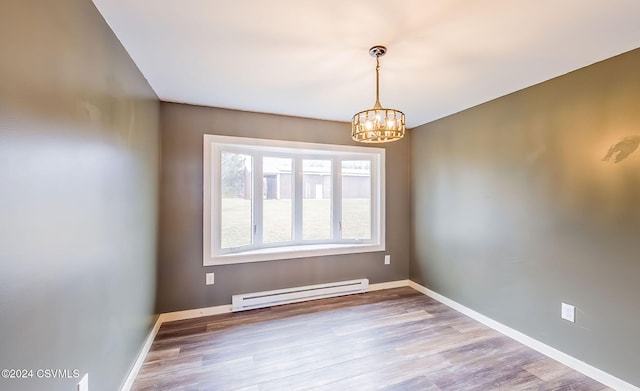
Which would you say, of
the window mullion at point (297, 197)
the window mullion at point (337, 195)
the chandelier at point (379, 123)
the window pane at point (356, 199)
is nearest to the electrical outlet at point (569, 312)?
the chandelier at point (379, 123)

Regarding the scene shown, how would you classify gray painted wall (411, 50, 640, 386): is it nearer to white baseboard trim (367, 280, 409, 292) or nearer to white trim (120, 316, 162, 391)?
white baseboard trim (367, 280, 409, 292)

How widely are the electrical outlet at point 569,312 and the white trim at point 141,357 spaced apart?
3.24 meters

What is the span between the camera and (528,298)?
239 cm

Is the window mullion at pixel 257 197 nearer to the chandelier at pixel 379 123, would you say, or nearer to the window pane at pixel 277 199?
the window pane at pixel 277 199

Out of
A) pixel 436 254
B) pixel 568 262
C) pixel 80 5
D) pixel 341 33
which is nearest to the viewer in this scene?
pixel 80 5

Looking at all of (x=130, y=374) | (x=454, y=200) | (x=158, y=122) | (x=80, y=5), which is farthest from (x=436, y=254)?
(x=80, y=5)

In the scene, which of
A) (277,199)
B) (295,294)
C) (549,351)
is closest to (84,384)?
(295,294)

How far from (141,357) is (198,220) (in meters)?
1.28

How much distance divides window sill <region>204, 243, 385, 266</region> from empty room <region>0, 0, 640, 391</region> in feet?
0.09

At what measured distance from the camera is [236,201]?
3.15 metres

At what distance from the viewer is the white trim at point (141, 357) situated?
1800mm

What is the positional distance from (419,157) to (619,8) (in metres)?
2.36

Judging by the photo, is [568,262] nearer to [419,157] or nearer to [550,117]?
[550,117]

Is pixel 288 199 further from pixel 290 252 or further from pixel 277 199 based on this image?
pixel 290 252
